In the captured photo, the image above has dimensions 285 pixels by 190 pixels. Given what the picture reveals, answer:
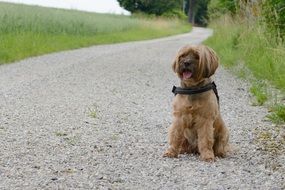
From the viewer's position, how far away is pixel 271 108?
10.1m

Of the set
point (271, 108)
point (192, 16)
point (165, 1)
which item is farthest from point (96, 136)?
point (192, 16)

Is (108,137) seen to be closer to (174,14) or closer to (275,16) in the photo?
(275,16)

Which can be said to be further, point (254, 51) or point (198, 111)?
point (254, 51)

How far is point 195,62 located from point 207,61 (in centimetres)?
12

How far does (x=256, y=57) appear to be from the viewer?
15.8m

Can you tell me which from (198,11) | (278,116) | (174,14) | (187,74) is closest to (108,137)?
(187,74)

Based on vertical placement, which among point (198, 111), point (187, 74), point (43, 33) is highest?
point (187, 74)

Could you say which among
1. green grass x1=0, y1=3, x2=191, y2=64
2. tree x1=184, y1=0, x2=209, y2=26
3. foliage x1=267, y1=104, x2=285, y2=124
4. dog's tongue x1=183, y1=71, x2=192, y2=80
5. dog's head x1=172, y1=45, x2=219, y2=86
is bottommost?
tree x1=184, y1=0, x2=209, y2=26

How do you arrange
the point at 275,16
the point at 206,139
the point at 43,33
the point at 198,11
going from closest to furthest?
1. the point at 206,139
2. the point at 275,16
3. the point at 43,33
4. the point at 198,11

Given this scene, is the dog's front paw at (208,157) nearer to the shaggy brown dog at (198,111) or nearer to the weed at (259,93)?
the shaggy brown dog at (198,111)

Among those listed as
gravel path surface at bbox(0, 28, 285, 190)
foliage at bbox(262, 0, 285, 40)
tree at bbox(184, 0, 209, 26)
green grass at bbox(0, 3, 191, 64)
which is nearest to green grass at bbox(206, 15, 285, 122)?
foliage at bbox(262, 0, 285, 40)

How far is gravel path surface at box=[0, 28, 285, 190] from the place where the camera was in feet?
19.2

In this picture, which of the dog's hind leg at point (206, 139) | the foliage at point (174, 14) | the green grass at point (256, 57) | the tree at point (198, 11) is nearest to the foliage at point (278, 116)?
the green grass at point (256, 57)

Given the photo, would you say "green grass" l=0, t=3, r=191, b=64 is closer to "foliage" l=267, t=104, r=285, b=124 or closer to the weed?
the weed
